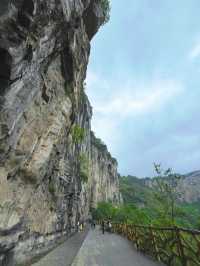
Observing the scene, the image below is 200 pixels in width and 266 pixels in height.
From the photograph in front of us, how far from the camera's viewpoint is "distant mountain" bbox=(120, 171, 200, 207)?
128 m

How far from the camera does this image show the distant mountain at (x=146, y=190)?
128 meters

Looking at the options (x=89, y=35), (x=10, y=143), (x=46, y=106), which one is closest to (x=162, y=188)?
(x=89, y=35)

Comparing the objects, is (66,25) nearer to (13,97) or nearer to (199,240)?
(13,97)

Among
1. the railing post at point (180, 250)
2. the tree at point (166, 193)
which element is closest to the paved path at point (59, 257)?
the railing post at point (180, 250)

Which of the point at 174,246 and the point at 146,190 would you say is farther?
the point at 146,190

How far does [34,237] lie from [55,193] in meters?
4.44

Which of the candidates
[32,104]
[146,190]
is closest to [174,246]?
[32,104]

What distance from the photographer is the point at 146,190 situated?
150m

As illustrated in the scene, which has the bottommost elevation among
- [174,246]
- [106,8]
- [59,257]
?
[174,246]

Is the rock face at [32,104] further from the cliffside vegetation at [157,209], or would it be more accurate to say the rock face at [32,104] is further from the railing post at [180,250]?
the cliffside vegetation at [157,209]

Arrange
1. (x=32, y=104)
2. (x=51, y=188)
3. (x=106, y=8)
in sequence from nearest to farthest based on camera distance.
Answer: (x=32, y=104) < (x=51, y=188) < (x=106, y=8)

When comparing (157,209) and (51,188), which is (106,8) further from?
(157,209)

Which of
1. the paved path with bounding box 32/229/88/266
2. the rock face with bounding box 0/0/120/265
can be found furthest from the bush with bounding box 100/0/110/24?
the paved path with bounding box 32/229/88/266

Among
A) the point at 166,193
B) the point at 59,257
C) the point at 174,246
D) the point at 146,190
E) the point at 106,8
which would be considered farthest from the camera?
the point at 146,190
